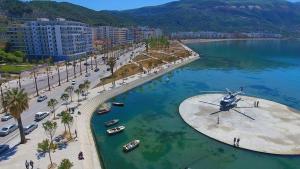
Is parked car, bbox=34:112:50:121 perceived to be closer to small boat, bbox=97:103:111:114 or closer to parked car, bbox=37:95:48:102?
parked car, bbox=37:95:48:102

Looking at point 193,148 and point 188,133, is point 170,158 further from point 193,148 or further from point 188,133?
point 188,133

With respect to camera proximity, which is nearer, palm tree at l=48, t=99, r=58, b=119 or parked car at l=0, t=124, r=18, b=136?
parked car at l=0, t=124, r=18, b=136

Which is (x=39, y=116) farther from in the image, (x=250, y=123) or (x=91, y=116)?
(x=250, y=123)

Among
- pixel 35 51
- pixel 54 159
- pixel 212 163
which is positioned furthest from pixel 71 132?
pixel 35 51

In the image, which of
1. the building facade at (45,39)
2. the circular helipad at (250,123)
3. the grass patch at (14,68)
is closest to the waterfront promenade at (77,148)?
the circular helipad at (250,123)


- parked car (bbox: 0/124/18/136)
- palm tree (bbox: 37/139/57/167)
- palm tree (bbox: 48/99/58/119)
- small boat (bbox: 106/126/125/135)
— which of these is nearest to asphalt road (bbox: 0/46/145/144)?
parked car (bbox: 0/124/18/136)

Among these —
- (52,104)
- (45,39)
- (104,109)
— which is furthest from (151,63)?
(52,104)
